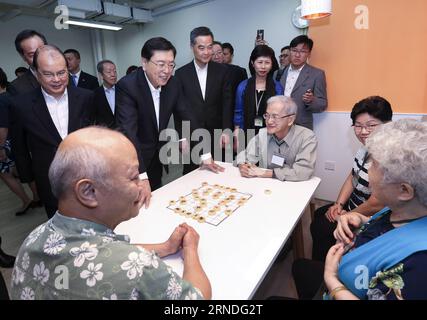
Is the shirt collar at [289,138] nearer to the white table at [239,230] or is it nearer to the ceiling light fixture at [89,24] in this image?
the white table at [239,230]

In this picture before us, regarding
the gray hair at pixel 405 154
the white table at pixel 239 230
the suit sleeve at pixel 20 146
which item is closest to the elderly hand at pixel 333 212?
the white table at pixel 239 230

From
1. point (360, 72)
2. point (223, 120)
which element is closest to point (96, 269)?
point (223, 120)

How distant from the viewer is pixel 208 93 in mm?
2889

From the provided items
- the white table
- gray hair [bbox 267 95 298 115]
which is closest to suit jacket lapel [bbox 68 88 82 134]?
the white table

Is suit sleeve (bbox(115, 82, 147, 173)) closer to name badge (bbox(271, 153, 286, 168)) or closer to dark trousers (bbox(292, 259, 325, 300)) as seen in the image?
name badge (bbox(271, 153, 286, 168))

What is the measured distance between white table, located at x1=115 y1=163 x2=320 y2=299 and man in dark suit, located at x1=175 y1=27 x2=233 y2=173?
3.55 ft

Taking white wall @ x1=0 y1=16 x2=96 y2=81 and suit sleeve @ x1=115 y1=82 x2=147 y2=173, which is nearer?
suit sleeve @ x1=115 y1=82 x2=147 y2=173

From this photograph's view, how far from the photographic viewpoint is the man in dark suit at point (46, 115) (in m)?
1.72

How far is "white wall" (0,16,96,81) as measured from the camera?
6.13 metres

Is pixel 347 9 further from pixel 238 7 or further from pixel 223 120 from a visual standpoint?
pixel 238 7

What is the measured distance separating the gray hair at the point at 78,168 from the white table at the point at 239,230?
1.68 feet

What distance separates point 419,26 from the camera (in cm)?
269

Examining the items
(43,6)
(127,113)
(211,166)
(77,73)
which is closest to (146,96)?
(127,113)
